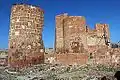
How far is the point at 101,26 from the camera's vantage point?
25.8 meters

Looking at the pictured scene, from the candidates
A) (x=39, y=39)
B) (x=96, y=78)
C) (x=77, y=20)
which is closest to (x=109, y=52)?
(x=77, y=20)

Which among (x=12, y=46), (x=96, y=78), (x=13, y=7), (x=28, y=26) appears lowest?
(x=96, y=78)

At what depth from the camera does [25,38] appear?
13969mm

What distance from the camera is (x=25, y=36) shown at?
14.0 meters

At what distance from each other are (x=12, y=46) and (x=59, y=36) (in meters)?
10.8

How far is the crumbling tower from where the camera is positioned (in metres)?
13.9

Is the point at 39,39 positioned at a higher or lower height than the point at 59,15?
lower

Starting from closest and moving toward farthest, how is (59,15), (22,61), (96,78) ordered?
(96,78) < (22,61) < (59,15)

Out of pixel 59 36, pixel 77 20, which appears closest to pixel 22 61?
pixel 77 20

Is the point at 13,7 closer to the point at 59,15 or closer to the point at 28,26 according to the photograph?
the point at 28,26

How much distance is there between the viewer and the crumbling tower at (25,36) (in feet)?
45.6

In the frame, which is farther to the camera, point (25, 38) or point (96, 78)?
point (25, 38)

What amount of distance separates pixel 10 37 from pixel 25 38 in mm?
1109

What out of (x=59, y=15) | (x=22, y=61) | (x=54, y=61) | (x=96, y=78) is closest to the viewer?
(x=96, y=78)
